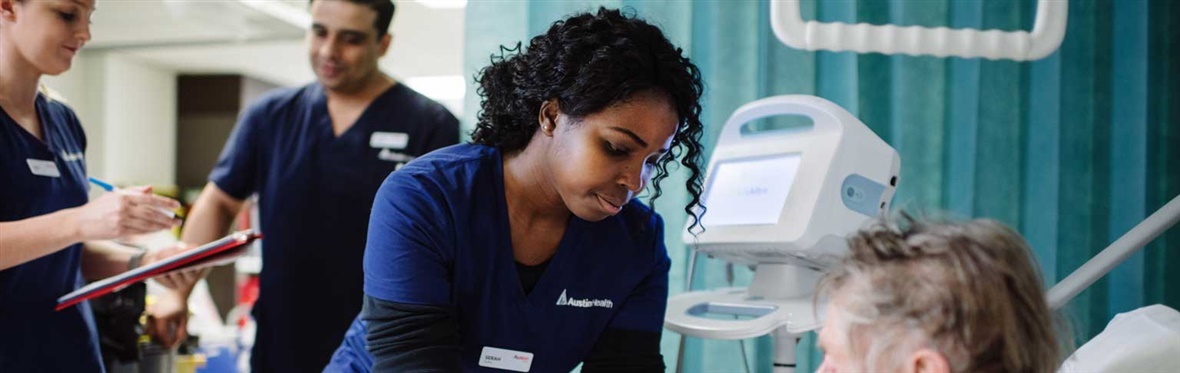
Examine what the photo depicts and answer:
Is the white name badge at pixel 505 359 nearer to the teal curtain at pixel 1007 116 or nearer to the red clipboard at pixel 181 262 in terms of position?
the red clipboard at pixel 181 262

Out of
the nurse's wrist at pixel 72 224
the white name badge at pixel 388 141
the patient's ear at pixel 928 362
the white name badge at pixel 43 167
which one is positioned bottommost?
the patient's ear at pixel 928 362

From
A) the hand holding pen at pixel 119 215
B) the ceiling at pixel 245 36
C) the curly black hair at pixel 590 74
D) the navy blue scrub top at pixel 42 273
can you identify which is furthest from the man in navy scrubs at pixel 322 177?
the ceiling at pixel 245 36

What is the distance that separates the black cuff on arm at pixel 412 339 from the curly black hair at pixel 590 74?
0.25 m

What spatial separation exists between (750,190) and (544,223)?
0.35 m

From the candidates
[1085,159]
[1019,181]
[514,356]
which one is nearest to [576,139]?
[514,356]

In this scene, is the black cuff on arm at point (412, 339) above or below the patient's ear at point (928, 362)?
below

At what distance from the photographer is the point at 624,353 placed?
1.29 meters

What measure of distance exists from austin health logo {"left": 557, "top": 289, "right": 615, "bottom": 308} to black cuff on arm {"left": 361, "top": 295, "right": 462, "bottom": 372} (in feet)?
0.58

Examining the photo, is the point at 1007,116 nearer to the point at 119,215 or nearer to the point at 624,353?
the point at 624,353

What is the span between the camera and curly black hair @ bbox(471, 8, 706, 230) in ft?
3.69

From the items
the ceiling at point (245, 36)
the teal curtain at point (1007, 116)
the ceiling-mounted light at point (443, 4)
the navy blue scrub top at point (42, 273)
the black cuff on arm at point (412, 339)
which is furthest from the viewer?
the ceiling at point (245, 36)

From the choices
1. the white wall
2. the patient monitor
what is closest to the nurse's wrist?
the patient monitor

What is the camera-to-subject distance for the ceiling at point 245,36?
4.98 m

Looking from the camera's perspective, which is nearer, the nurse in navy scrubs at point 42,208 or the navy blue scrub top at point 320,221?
the nurse in navy scrubs at point 42,208
